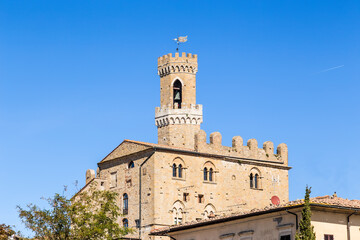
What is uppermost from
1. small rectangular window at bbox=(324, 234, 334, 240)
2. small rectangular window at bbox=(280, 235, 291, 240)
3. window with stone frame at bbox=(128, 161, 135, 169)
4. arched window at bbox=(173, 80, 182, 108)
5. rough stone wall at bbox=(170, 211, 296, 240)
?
arched window at bbox=(173, 80, 182, 108)

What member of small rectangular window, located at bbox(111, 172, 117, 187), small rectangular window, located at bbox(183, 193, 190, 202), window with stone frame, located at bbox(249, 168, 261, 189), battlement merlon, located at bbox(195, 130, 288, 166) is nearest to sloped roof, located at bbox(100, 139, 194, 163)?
small rectangular window, located at bbox(111, 172, 117, 187)

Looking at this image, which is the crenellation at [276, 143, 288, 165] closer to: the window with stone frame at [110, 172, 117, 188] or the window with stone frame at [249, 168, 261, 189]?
the window with stone frame at [249, 168, 261, 189]

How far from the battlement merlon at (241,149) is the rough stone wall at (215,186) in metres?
0.77

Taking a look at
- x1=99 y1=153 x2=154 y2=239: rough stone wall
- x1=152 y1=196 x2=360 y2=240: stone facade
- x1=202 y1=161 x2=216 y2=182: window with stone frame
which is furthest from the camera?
x1=202 y1=161 x2=216 y2=182: window with stone frame

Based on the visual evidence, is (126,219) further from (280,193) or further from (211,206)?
(280,193)

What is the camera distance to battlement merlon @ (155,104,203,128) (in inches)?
2997

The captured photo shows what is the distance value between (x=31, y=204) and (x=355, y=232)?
71.8 feet

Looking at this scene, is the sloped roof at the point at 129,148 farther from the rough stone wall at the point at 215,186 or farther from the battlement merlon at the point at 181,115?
the battlement merlon at the point at 181,115

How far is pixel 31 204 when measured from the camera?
53125 mm

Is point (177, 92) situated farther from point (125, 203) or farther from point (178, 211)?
point (178, 211)

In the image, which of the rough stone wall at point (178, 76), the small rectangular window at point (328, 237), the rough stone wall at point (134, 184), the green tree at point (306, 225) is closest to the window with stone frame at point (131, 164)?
the rough stone wall at point (134, 184)

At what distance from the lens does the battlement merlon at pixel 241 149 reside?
229ft

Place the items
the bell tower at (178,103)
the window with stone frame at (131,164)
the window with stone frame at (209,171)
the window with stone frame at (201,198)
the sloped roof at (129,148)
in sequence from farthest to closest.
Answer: the bell tower at (178,103)
the window with stone frame at (209,171)
the window with stone frame at (131,164)
the window with stone frame at (201,198)
the sloped roof at (129,148)

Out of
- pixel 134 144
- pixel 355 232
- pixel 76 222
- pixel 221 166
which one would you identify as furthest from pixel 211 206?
pixel 355 232
